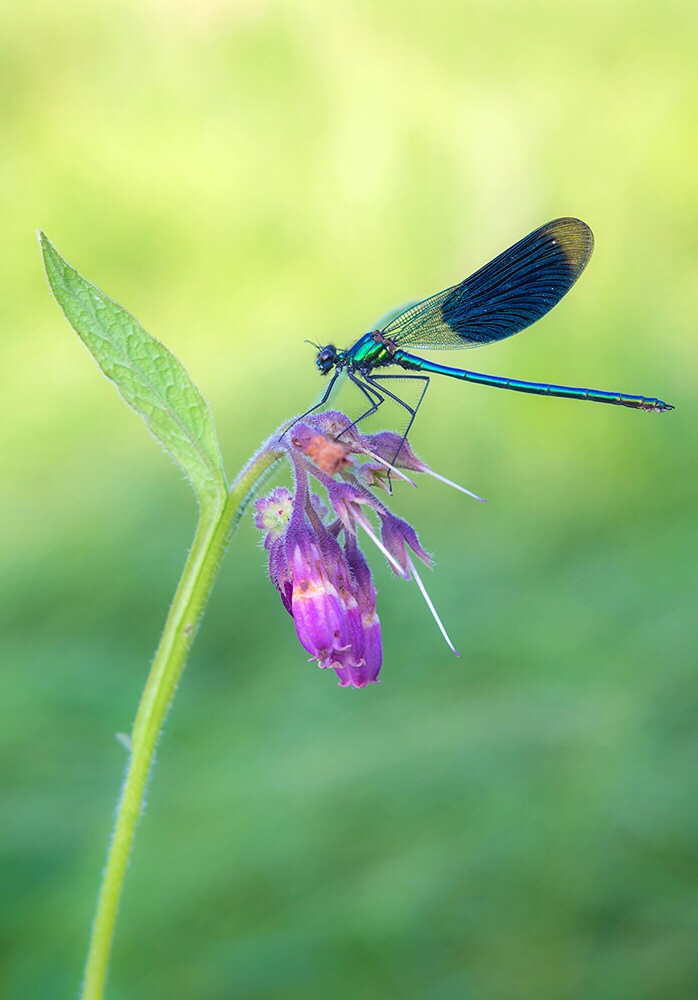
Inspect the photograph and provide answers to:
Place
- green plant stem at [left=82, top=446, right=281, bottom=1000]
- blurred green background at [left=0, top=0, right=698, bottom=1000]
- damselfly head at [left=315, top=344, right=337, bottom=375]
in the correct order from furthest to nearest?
blurred green background at [left=0, top=0, right=698, bottom=1000] → damselfly head at [left=315, top=344, right=337, bottom=375] → green plant stem at [left=82, top=446, right=281, bottom=1000]

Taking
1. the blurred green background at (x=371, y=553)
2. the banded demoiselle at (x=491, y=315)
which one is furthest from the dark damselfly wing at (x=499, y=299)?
the blurred green background at (x=371, y=553)

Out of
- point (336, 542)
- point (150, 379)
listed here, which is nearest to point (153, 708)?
point (336, 542)

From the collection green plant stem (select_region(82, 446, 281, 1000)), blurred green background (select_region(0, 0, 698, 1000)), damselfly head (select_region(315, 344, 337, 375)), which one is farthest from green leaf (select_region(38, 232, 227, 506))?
A: blurred green background (select_region(0, 0, 698, 1000))

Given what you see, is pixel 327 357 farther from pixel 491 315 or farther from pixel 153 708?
pixel 153 708

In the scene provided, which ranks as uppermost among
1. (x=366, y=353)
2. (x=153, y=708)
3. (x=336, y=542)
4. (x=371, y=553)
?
(x=371, y=553)

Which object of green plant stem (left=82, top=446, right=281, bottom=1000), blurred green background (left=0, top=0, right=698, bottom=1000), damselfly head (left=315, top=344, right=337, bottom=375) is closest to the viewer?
green plant stem (left=82, top=446, right=281, bottom=1000)

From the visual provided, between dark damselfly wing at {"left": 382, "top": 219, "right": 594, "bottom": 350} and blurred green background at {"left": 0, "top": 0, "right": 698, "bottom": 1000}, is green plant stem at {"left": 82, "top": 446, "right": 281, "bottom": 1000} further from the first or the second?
blurred green background at {"left": 0, "top": 0, "right": 698, "bottom": 1000}

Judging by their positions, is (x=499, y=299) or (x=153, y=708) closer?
(x=153, y=708)
